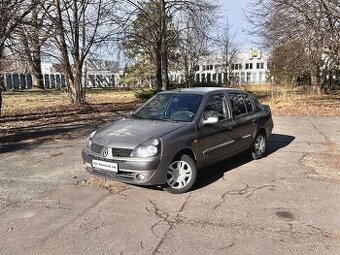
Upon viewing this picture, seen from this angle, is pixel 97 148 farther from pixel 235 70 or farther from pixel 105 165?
pixel 235 70

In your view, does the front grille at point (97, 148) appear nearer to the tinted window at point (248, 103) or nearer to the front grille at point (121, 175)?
the front grille at point (121, 175)

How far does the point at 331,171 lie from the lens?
24.1 ft

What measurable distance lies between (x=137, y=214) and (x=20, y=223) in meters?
1.43

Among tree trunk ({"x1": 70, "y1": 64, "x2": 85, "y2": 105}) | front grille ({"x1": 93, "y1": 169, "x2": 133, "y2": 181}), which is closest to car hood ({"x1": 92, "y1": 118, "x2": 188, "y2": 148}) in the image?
front grille ({"x1": 93, "y1": 169, "x2": 133, "y2": 181})

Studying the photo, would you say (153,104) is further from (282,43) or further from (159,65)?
(159,65)

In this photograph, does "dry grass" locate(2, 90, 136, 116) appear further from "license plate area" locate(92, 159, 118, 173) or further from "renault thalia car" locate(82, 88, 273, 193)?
"license plate area" locate(92, 159, 118, 173)

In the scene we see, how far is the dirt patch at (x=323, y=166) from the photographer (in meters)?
6.99

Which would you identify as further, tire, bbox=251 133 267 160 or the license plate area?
tire, bbox=251 133 267 160

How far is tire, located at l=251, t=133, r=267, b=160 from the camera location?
8.28m

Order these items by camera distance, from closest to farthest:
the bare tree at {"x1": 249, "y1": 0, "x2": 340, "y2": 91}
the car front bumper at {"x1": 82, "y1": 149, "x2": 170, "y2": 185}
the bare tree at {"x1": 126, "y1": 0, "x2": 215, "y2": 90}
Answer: the car front bumper at {"x1": 82, "y1": 149, "x2": 170, "y2": 185}, the bare tree at {"x1": 249, "y1": 0, "x2": 340, "y2": 91}, the bare tree at {"x1": 126, "y1": 0, "x2": 215, "y2": 90}

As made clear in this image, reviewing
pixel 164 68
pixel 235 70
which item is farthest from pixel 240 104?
pixel 235 70

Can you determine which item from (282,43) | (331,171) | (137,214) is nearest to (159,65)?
(282,43)

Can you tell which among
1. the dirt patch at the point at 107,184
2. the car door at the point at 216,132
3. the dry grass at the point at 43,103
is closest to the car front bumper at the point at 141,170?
the dirt patch at the point at 107,184

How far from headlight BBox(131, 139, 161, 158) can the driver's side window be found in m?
1.26
